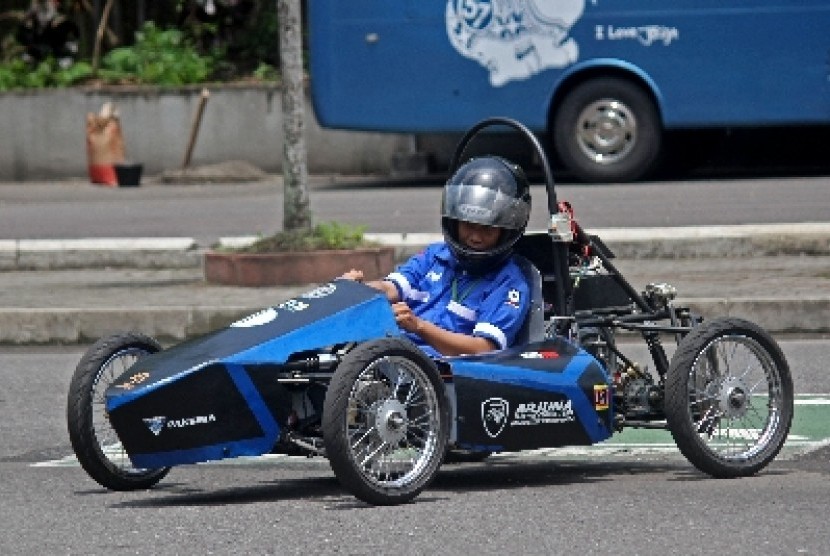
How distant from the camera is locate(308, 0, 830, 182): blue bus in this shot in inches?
875

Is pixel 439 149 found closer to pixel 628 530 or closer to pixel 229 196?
pixel 229 196

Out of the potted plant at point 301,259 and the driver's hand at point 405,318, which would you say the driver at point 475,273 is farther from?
the potted plant at point 301,259

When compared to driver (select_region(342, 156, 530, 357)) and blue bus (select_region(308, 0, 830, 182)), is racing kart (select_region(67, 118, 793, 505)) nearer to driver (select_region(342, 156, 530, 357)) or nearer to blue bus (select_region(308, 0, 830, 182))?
driver (select_region(342, 156, 530, 357))

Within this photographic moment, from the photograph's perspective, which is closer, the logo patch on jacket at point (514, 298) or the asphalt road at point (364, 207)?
the logo patch on jacket at point (514, 298)

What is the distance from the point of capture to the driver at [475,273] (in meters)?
8.48

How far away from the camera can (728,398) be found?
8.47 metres

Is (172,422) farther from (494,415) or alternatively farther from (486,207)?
(486,207)

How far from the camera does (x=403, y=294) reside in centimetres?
869

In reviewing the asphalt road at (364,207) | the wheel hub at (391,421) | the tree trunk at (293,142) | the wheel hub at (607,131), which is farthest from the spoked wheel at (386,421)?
the wheel hub at (607,131)

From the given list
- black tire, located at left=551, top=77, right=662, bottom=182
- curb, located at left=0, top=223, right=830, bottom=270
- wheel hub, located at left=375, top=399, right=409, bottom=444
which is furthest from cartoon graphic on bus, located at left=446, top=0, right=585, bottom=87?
wheel hub, located at left=375, top=399, right=409, bottom=444

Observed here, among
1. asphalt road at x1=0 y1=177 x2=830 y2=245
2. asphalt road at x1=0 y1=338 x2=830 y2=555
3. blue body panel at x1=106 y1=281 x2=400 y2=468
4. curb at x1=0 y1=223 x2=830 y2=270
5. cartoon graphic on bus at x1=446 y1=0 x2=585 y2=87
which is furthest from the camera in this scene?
cartoon graphic on bus at x1=446 y1=0 x2=585 y2=87

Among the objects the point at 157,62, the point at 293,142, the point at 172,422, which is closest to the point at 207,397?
the point at 172,422

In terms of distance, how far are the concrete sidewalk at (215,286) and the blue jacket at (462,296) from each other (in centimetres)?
501

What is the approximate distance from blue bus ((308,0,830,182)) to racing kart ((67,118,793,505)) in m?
13.5
